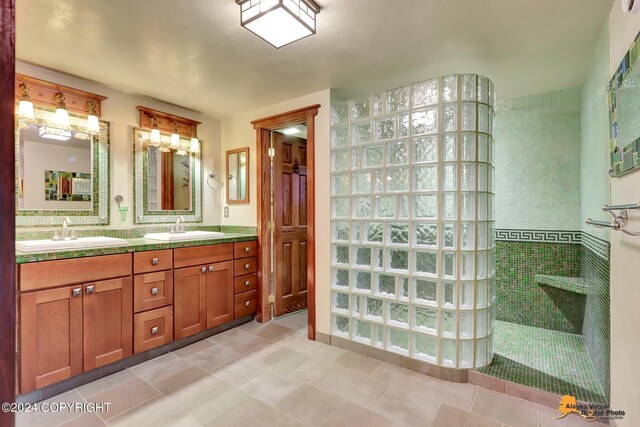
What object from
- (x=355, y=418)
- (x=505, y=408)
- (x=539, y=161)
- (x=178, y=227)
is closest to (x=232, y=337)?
(x=178, y=227)

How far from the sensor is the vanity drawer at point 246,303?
3125mm

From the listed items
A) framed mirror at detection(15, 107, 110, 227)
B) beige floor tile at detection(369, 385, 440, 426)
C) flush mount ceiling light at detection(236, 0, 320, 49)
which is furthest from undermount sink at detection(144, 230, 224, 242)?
beige floor tile at detection(369, 385, 440, 426)

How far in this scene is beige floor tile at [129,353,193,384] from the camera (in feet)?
7.23

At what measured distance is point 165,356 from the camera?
2518mm

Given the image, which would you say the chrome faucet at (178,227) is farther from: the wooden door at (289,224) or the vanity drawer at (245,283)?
the wooden door at (289,224)

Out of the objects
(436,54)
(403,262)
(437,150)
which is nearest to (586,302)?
(403,262)

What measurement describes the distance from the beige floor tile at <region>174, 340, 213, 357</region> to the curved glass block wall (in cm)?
118

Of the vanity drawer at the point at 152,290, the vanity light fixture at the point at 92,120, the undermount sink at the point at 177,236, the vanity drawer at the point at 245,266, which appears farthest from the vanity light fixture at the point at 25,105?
the vanity drawer at the point at 245,266

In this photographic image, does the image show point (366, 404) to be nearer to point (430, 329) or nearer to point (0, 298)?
point (430, 329)

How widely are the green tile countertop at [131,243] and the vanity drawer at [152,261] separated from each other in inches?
1.6

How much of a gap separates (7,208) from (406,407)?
211 cm

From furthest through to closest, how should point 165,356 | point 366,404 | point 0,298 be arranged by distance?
point 165,356 < point 366,404 < point 0,298

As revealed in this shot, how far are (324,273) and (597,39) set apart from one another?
2.53 metres

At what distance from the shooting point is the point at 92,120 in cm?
258
